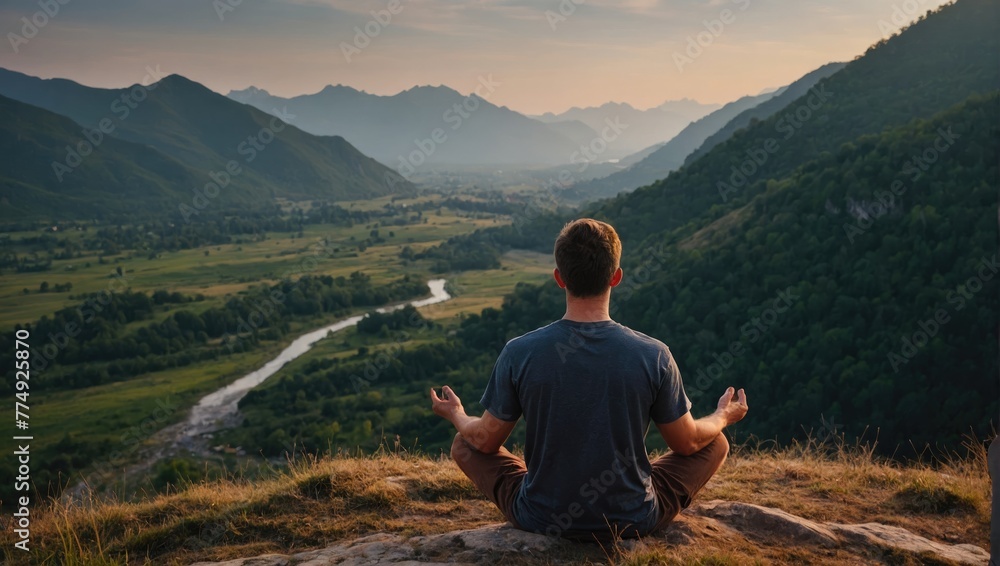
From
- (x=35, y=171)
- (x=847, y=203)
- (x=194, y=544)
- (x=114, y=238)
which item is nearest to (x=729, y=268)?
(x=847, y=203)

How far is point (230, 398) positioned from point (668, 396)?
59634 mm

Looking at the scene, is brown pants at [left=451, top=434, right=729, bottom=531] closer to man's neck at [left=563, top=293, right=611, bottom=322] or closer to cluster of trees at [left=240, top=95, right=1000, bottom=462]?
man's neck at [left=563, top=293, right=611, bottom=322]

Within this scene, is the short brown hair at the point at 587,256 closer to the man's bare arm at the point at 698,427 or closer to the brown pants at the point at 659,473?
the man's bare arm at the point at 698,427

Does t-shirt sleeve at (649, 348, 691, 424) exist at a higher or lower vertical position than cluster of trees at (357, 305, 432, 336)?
higher

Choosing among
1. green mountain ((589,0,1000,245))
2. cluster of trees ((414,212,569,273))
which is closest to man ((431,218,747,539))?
green mountain ((589,0,1000,245))

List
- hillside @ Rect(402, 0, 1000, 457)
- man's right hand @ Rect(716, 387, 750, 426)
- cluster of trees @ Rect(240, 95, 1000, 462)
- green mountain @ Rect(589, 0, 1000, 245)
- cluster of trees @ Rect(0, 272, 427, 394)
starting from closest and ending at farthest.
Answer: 1. man's right hand @ Rect(716, 387, 750, 426)
2. hillside @ Rect(402, 0, 1000, 457)
3. cluster of trees @ Rect(240, 95, 1000, 462)
4. cluster of trees @ Rect(0, 272, 427, 394)
5. green mountain @ Rect(589, 0, 1000, 245)

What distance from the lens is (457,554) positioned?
4992mm

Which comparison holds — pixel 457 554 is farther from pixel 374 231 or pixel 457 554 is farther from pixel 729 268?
pixel 374 231

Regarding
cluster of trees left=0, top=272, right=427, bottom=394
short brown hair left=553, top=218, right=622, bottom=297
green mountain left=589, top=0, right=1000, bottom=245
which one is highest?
green mountain left=589, top=0, right=1000, bottom=245

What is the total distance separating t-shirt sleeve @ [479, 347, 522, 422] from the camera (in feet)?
14.9

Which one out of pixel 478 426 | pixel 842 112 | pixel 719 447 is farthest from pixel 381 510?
pixel 842 112

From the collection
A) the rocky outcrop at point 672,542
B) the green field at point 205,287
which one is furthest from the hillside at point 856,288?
the green field at point 205,287

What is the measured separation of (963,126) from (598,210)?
4932cm

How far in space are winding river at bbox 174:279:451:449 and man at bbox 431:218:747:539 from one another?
49255mm
